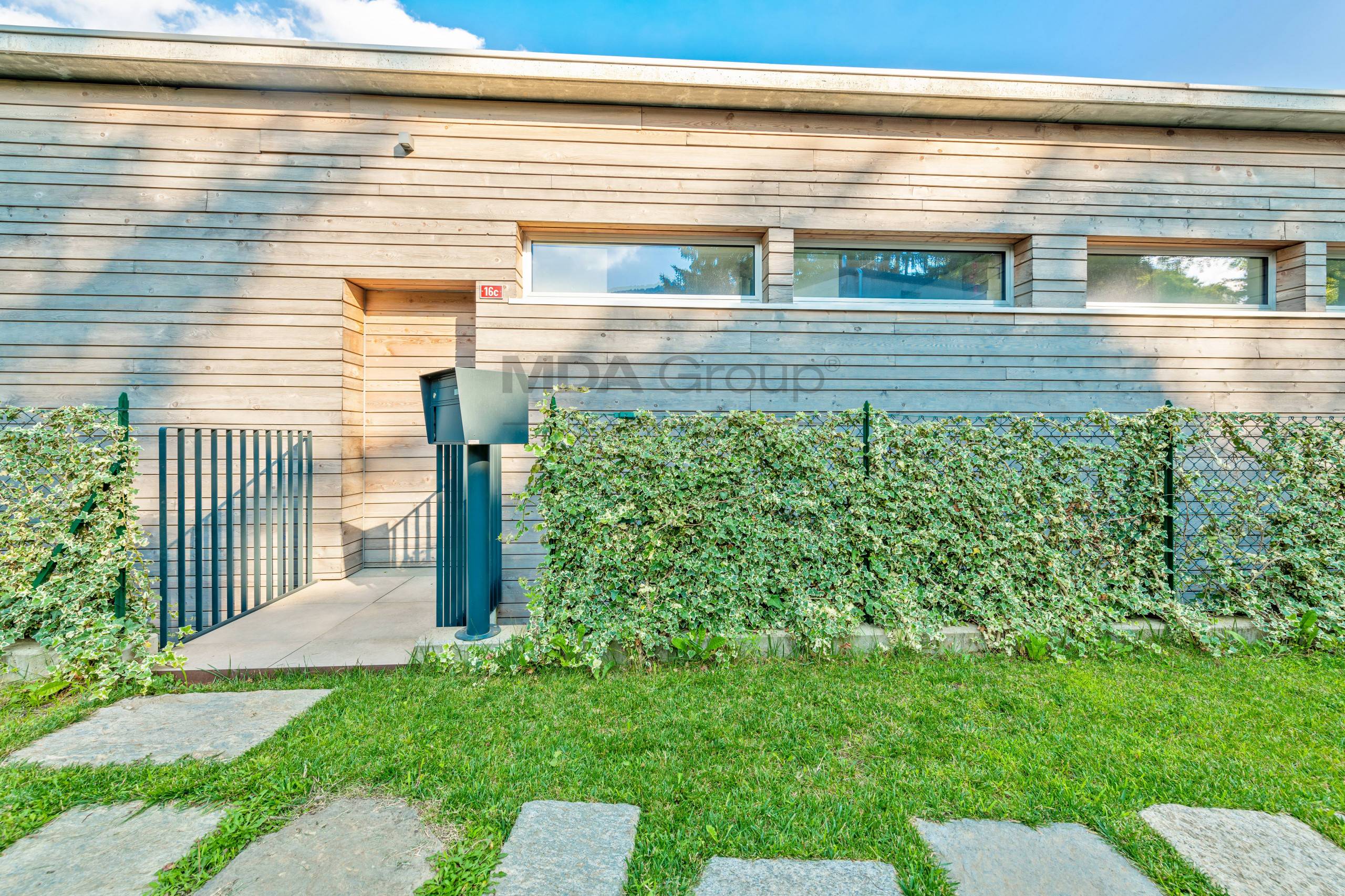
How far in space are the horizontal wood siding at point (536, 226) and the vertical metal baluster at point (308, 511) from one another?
7 cm

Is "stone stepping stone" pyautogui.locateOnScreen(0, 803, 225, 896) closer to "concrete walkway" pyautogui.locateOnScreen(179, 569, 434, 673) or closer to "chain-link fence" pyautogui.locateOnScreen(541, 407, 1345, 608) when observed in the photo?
"concrete walkway" pyautogui.locateOnScreen(179, 569, 434, 673)

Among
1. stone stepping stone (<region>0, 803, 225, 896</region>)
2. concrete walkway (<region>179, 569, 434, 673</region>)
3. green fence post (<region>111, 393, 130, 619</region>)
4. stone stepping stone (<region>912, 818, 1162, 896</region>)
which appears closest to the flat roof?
green fence post (<region>111, 393, 130, 619</region>)

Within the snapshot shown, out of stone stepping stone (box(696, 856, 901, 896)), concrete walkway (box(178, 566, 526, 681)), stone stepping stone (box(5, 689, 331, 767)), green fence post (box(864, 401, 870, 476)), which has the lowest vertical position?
stone stepping stone (box(5, 689, 331, 767))

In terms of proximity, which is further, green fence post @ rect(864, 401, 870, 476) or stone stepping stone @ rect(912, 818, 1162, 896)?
green fence post @ rect(864, 401, 870, 476)

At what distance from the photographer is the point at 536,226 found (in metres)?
4.48

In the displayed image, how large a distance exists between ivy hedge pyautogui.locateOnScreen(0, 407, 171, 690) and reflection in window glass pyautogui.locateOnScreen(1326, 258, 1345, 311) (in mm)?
9088

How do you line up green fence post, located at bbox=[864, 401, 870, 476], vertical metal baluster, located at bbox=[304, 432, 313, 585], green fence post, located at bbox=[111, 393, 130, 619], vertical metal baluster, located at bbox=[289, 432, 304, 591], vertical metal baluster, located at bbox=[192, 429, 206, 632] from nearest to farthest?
green fence post, located at bbox=[111, 393, 130, 619] → vertical metal baluster, located at bbox=[192, 429, 206, 632] → green fence post, located at bbox=[864, 401, 870, 476] → vertical metal baluster, located at bbox=[289, 432, 304, 591] → vertical metal baluster, located at bbox=[304, 432, 313, 585]

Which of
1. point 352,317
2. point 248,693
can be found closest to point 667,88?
point 352,317

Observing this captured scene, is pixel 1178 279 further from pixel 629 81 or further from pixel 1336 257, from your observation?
pixel 629 81

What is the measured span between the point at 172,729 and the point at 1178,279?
7.62 meters

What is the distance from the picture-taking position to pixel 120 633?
2768 millimetres

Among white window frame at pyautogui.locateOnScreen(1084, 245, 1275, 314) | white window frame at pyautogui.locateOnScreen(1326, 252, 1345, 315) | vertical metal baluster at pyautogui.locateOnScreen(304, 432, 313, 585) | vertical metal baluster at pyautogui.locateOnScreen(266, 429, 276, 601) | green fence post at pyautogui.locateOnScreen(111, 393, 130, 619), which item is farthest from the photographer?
white window frame at pyautogui.locateOnScreen(1326, 252, 1345, 315)

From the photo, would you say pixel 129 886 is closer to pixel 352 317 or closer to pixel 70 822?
pixel 70 822

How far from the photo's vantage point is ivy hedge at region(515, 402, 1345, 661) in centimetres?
299
